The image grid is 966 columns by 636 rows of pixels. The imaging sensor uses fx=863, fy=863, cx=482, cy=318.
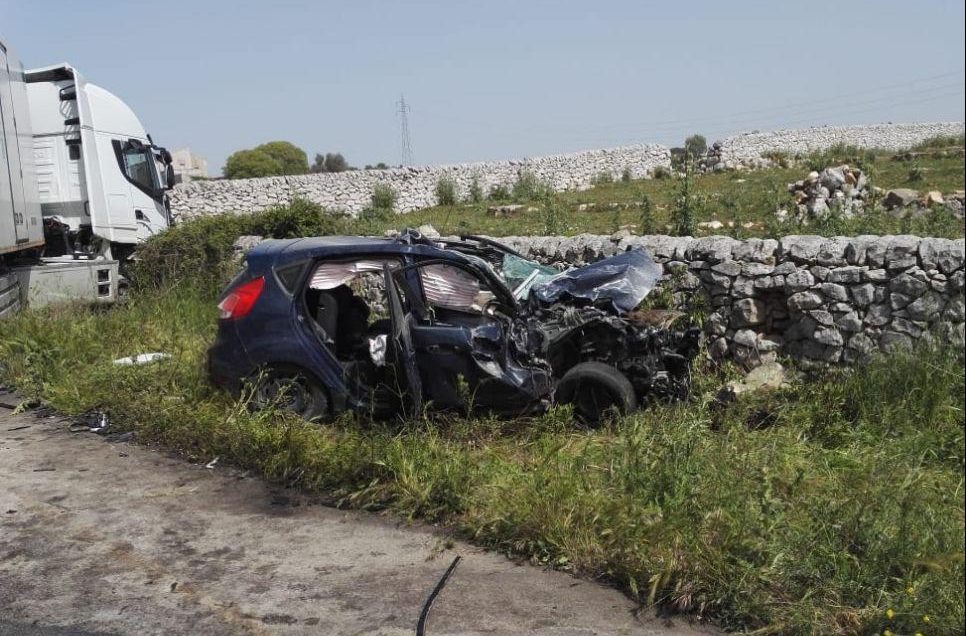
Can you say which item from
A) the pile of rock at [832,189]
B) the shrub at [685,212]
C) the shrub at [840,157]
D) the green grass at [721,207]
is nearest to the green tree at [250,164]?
the green grass at [721,207]

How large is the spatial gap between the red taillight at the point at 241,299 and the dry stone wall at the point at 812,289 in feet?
12.7

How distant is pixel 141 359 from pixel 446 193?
72.0 ft

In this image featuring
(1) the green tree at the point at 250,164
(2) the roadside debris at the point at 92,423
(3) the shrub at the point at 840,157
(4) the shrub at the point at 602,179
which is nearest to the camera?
(2) the roadside debris at the point at 92,423

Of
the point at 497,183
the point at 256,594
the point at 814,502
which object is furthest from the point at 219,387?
the point at 497,183

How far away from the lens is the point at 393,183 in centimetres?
3325

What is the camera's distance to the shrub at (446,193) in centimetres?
3019

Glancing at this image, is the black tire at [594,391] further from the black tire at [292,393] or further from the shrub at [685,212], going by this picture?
the shrub at [685,212]

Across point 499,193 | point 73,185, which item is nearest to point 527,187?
point 499,193

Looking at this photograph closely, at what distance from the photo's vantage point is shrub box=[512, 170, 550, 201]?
1069 inches

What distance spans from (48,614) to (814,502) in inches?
158

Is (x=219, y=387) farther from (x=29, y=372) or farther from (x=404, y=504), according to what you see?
(x=29, y=372)

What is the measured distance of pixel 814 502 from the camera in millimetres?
4668

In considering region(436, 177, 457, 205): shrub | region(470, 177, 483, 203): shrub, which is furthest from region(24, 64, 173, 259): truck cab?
region(436, 177, 457, 205): shrub

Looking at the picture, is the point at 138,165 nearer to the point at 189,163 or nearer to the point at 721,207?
the point at 721,207
